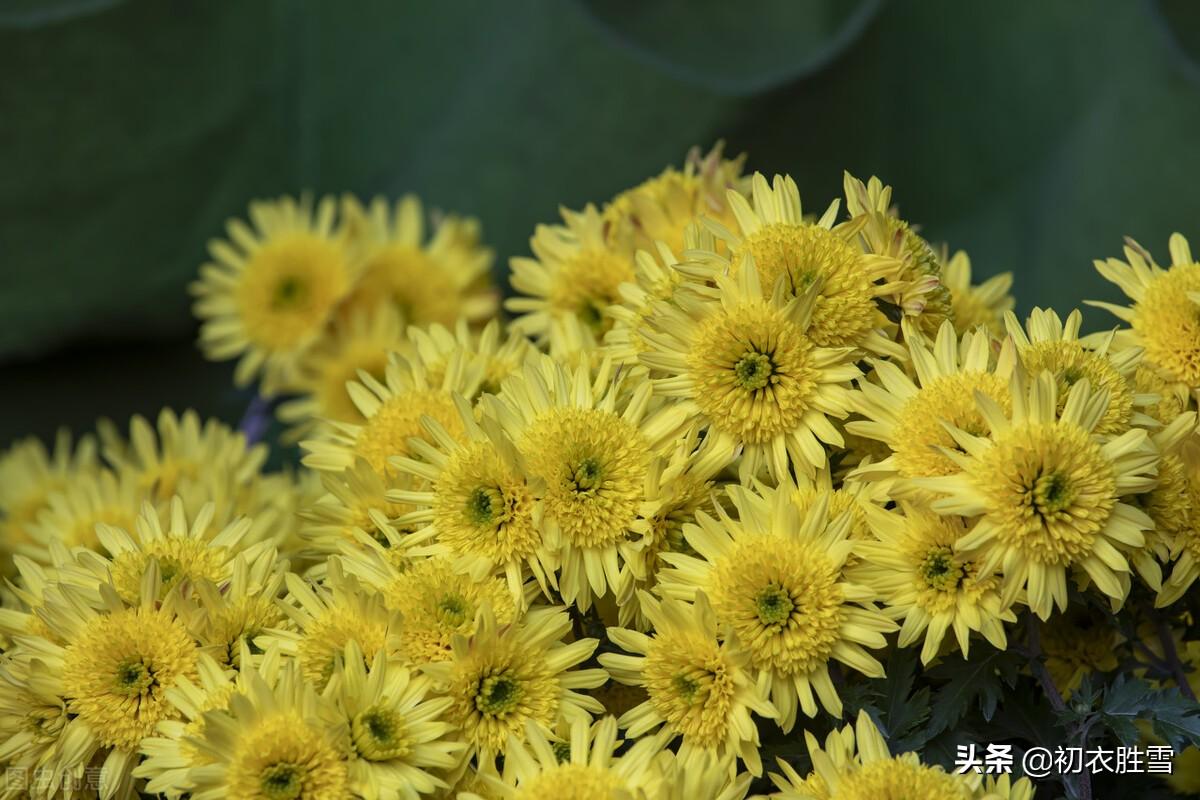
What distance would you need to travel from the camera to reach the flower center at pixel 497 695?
63 centimetres

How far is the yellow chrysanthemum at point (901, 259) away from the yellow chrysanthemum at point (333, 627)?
30 centimetres

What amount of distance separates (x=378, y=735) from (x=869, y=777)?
224 mm

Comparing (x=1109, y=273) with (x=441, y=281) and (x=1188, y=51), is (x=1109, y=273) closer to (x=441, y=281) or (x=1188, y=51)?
(x=441, y=281)

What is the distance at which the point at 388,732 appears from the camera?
0.60m

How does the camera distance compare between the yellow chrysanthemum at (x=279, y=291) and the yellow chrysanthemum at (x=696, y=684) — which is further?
the yellow chrysanthemum at (x=279, y=291)

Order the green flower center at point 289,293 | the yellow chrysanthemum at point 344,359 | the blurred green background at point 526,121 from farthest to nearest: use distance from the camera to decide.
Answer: the blurred green background at point 526,121
the green flower center at point 289,293
the yellow chrysanthemum at point 344,359

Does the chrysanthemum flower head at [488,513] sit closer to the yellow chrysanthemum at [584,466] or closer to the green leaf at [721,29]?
the yellow chrysanthemum at [584,466]

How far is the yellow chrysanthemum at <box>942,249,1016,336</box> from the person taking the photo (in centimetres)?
75

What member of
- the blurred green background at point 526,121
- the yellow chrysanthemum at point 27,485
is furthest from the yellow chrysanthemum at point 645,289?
the blurred green background at point 526,121

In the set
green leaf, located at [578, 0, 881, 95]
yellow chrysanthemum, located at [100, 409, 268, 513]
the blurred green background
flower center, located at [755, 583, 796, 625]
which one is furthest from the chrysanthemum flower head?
green leaf, located at [578, 0, 881, 95]

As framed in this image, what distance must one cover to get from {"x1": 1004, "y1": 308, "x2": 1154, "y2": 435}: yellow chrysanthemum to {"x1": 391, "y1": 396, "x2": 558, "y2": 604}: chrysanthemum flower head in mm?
253

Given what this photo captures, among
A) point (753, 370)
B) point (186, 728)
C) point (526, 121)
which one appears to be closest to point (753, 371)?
point (753, 370)

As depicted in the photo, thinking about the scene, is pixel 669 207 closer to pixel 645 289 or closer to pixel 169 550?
pixel 645 289

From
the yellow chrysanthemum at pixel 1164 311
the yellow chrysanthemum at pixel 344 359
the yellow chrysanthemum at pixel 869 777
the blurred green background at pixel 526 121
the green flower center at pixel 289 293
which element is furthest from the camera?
the blurred green background at pixel 526 121
